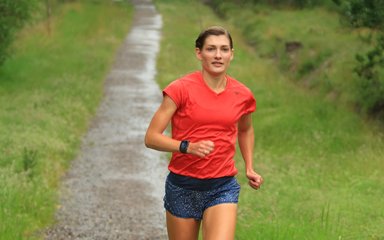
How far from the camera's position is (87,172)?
12258mm

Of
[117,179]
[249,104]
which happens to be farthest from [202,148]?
[117,179]

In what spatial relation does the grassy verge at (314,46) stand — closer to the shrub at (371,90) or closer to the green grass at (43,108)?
the shrub at (371,90)

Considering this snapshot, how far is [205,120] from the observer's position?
4680mm

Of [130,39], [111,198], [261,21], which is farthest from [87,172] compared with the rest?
[261,21]

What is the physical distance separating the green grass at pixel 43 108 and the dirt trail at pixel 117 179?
0.29 meters

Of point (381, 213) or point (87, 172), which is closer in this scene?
point (381, 213)

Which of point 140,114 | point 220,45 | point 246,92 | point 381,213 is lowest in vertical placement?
point 140,114

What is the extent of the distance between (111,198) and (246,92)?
6.07 metres

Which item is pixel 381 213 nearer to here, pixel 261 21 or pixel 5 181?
pixel 5 181

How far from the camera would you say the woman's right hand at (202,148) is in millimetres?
4449

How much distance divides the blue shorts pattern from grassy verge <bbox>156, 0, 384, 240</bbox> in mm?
2544

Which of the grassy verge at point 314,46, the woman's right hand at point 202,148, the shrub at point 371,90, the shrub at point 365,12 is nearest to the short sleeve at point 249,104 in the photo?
the woman's right hand at point 202,148

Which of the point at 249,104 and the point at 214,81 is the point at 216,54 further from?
the point at 249,104

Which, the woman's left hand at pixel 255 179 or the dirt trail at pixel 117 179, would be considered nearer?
the woman's left hand at pixel 255 179
